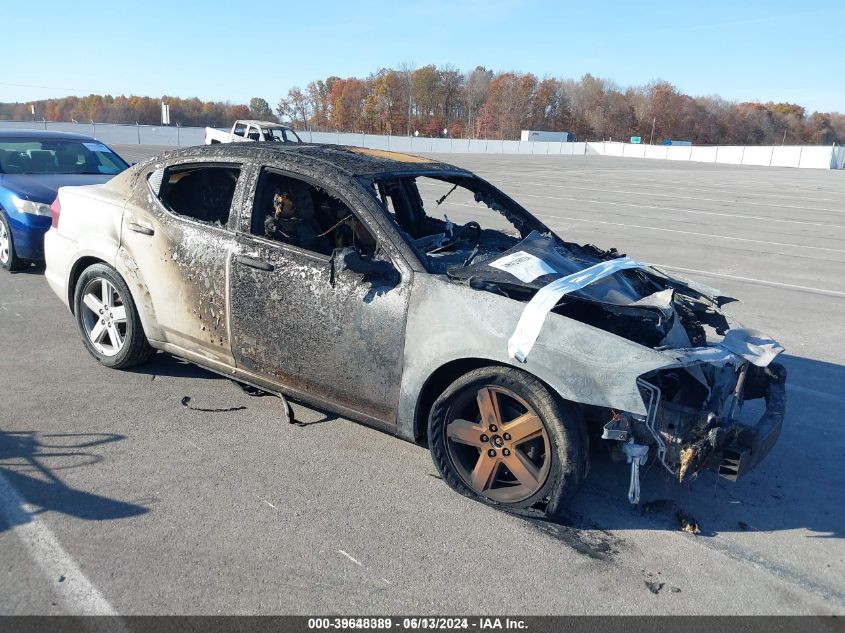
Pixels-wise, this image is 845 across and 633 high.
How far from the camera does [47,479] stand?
3.66 metres

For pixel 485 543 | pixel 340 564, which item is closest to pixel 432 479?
pixel 485 543

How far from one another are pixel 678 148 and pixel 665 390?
73.8 metres

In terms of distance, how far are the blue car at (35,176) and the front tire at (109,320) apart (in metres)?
3.01

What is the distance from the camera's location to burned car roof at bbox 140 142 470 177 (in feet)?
14.1

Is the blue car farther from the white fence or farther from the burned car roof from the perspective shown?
the white fence

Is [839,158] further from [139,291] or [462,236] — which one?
[139,291]

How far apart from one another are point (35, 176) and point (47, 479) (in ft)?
19.3

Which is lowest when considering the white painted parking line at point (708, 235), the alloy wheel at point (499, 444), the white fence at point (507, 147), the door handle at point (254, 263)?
the alloy wheel at point (499, 444)

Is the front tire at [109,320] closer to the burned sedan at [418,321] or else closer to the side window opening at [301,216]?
the burned sedan at [418,321]

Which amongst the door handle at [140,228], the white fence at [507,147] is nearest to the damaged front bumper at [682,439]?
the door handle at [140,228]

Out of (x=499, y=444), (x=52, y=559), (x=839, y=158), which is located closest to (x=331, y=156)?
(x=499, y=444)

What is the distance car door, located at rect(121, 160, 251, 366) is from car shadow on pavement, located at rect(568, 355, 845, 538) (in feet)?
7.86

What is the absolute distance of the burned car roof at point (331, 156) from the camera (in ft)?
14.1

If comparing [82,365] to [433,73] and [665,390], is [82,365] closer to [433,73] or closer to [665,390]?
[665,390]
